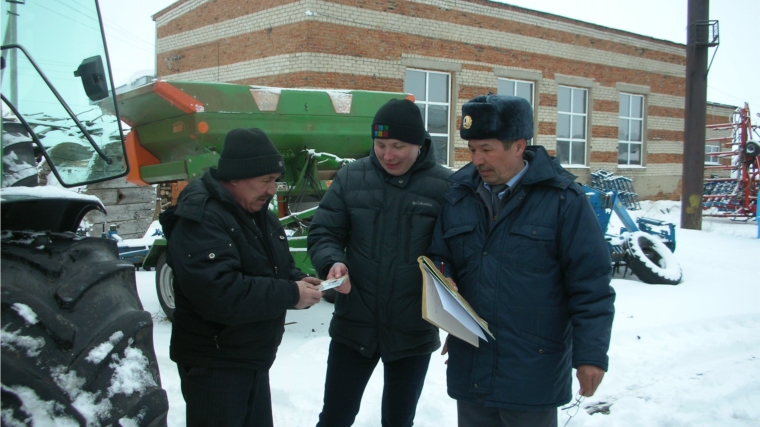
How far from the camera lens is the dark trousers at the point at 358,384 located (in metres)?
2.48

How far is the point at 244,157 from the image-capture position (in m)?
2.08

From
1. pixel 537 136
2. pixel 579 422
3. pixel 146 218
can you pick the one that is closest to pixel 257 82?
pixel 146 218

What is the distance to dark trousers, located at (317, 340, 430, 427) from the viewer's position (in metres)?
2.48

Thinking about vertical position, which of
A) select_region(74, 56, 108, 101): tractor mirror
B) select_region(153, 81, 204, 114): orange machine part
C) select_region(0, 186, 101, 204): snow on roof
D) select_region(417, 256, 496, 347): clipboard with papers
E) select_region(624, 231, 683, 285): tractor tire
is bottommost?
select_region(624, 231, 683, 285): tractor tire

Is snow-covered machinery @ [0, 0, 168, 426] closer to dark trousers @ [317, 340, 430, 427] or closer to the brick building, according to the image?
dark trousers @ [317, 340, 430, 427]

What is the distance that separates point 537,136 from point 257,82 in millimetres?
7365

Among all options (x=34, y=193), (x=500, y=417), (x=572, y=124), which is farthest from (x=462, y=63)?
(x=34, y=193)

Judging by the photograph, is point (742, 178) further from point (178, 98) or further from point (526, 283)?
point (526, 283)

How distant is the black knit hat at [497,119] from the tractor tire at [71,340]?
127 centimetres

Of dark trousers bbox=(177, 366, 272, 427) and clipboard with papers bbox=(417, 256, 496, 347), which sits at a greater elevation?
clipboard with papers bbox=(417, 256, 496, 347)

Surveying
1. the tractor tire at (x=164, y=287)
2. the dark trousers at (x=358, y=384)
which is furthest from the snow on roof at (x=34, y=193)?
the tractor tire at (x=164, y=287)

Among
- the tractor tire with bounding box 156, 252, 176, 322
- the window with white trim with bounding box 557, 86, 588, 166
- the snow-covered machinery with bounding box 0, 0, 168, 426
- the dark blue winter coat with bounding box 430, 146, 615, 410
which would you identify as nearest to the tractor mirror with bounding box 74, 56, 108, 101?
the snow-covered machinery with bounding box 0, 0, 168, 426

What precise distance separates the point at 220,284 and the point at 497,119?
1138 mm

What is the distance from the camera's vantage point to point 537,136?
48.5ft
